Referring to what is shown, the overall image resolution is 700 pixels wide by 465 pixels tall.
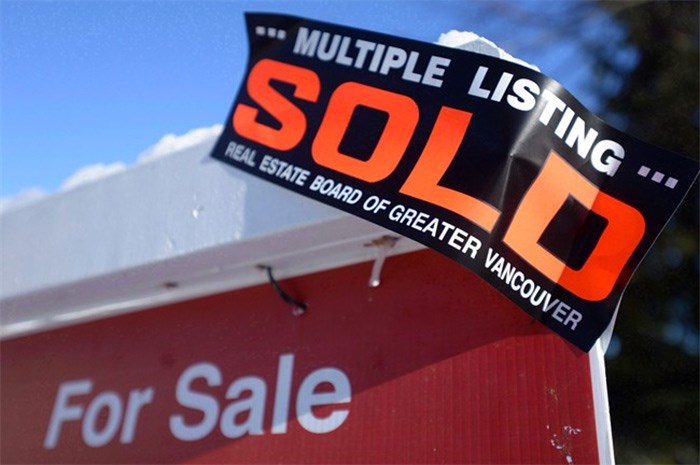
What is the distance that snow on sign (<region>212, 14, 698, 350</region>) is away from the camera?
5.04ft

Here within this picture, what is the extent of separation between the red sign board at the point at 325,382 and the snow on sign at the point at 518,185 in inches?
8.4

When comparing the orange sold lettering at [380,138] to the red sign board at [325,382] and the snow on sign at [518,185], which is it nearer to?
the snow on sign at [518,185]

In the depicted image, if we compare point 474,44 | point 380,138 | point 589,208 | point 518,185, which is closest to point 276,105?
point 380,138

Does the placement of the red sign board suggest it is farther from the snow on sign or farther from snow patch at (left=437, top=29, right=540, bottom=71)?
snow patch at (left=437, top=29, right=540, bottom=71)

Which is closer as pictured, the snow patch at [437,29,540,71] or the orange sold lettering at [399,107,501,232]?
the orange sold lettering at [399,107,501,232]

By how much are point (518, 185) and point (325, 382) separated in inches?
34.1

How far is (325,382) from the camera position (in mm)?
2053

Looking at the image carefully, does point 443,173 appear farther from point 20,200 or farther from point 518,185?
point 20,200

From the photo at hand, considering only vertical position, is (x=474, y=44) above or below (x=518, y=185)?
above

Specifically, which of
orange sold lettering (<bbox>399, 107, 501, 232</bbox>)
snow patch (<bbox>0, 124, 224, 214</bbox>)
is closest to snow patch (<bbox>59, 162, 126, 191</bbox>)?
snow patch (<bbox>0, 124, 224, 214</bbox>)

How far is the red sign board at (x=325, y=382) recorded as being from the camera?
175 centimetres

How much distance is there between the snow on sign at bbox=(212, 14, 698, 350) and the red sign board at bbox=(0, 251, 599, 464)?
21cm

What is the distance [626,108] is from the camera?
17.4 ft

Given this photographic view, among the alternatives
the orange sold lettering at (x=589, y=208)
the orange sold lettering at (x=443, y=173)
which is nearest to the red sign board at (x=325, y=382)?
the orange sold lettering at (x=589, y=208)
